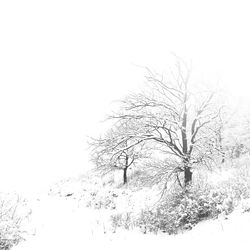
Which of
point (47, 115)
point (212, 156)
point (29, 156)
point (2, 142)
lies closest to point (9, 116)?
point (47, 115)

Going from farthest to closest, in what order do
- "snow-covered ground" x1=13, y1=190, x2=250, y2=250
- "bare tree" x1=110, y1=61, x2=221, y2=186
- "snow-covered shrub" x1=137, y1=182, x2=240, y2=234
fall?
"bare tree" x1=110, y1=61, x2=221, y2=186, "snow-covered shrub" x1=137, y1=182, x2=240, y2=234, "snow-covered ground" x1=13, y1=190, x2=250, y2=250

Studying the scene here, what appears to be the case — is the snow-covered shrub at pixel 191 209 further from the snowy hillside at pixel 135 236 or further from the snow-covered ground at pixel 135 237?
the snow-covered ground at pixel 135 237

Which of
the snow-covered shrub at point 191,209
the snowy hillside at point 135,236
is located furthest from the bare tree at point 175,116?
the snowy hillside at point 135,236

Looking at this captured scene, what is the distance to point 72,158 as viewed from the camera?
5778 cm

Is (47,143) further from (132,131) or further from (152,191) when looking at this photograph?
(132,131)

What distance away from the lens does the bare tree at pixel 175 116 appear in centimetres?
941

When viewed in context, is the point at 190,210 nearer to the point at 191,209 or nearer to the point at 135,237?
the point at 191,209

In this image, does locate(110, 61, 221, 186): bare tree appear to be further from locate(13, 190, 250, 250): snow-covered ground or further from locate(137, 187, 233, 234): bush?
locate(13, 190, 250, 250): snow-covered ground

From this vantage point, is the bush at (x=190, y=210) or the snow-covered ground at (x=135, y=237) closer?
the snow-covered ground at (x=135, y=237)

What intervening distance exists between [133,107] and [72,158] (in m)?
50.5

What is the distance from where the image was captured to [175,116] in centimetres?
992

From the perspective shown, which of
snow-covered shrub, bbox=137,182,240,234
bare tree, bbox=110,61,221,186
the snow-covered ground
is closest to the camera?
the snow-covered ground

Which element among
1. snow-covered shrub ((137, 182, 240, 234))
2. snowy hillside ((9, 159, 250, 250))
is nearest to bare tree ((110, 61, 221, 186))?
snow-covered shrub ((137, 182, 240, 234))

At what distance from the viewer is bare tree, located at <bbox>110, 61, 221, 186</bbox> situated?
9406 millimetres
